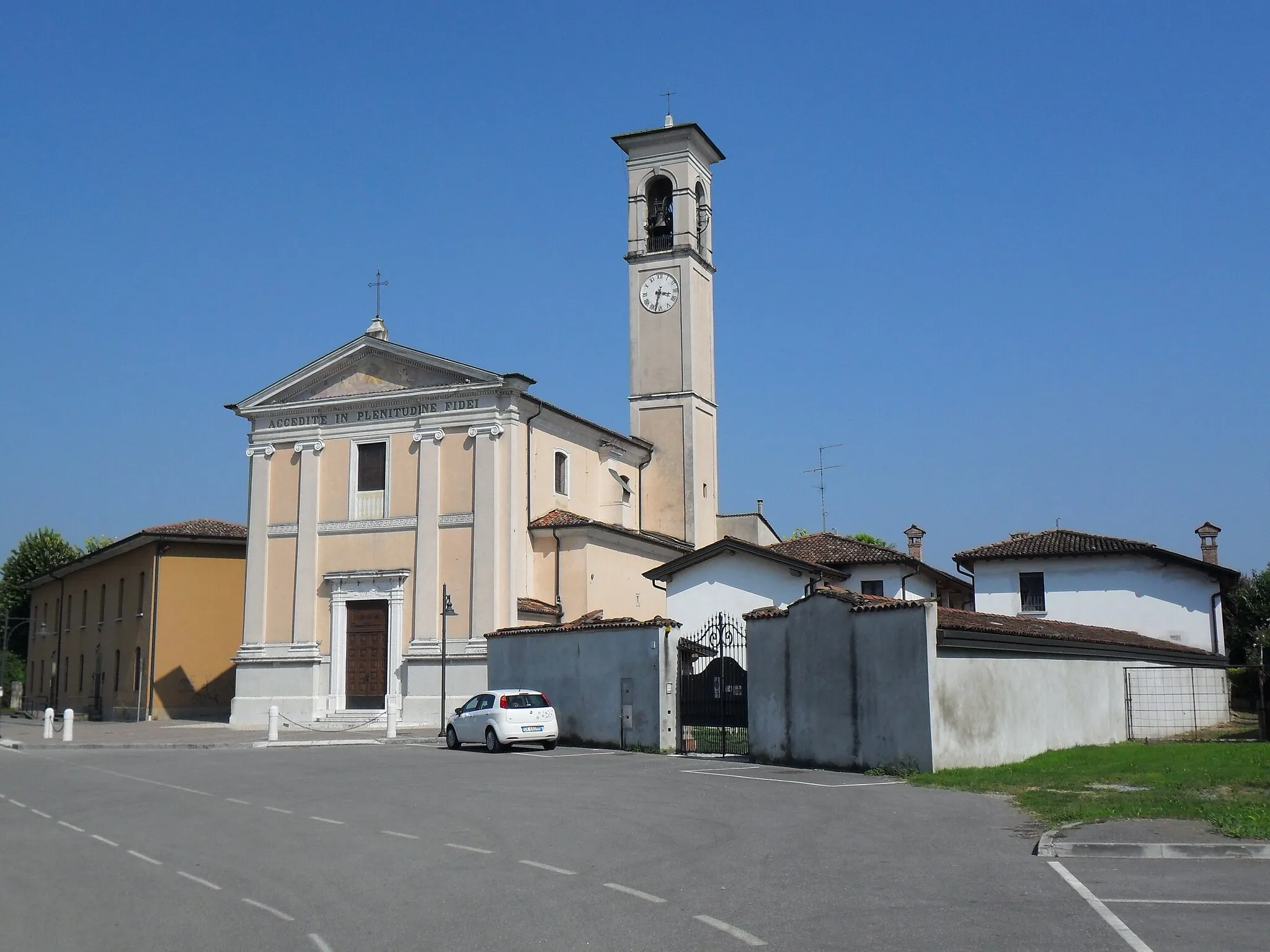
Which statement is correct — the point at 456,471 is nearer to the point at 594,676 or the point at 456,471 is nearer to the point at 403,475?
the point at 403,475

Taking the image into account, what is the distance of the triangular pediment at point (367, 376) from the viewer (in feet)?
128

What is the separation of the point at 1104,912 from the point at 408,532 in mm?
32599

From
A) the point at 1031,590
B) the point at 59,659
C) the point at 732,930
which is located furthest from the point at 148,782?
the point at 59,659

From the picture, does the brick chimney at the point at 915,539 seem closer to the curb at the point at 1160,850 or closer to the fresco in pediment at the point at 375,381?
the fresco in pediment at the point at 375,381

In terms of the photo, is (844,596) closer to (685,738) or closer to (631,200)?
(685,738)

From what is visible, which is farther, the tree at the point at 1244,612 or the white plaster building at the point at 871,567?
the tree at the point at 1244,612

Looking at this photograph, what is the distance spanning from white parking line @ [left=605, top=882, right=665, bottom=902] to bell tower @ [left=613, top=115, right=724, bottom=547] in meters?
36.6

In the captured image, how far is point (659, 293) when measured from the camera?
46875 mm

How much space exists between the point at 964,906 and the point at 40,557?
2923 inches

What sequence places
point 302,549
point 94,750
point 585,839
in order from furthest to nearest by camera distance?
point 302,549 → point 94,750 → point 585,839

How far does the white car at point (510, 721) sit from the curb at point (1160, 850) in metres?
15.9

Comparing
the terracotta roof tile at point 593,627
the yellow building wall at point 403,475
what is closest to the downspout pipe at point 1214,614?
the terracotta roof tile at point 593,627

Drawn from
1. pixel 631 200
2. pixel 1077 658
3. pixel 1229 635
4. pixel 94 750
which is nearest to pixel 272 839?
pixel 1077 658

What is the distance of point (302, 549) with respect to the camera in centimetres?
4006
